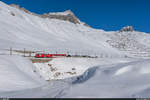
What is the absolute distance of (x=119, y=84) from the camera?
450cm

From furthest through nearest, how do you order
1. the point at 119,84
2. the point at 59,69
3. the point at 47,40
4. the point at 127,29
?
the point at 127,29, the point at 47,40, the point at 59,69, the point at 119,84

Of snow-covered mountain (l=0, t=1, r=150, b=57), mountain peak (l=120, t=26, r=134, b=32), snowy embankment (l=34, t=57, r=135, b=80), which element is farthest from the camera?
mountain peak (l=120, t=26, r=134, b=32)

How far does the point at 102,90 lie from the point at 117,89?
434 mm

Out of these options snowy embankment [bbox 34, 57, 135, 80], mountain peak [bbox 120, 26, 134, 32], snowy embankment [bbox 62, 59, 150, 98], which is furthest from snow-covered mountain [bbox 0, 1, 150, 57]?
snowy embankment [bbox 62, 59, 150, 98]

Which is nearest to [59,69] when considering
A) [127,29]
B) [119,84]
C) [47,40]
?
[119,84]

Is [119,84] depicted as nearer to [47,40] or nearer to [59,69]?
[59,69]

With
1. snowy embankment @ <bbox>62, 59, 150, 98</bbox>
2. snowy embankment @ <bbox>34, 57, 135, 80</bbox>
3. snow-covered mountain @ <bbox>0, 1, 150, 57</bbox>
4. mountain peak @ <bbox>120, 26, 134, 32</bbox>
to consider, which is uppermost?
mountain peak @ <bbox>120, 26, 134, 32</bbox>

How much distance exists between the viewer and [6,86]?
26.7 feet

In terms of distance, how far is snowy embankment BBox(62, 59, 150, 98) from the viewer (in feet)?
13.1

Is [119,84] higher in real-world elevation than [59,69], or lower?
higher

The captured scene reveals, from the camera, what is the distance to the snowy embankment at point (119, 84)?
398cm

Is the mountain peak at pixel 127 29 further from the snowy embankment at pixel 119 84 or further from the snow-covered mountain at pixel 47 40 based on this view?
the snowy embankment at pixel 119 84

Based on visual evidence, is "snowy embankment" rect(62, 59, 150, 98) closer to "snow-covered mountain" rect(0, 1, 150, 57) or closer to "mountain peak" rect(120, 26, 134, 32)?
"snow-covered mountain" rect(0, 1, 150, 57)

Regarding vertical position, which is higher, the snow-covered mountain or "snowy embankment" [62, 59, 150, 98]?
the snow-covered mountain
